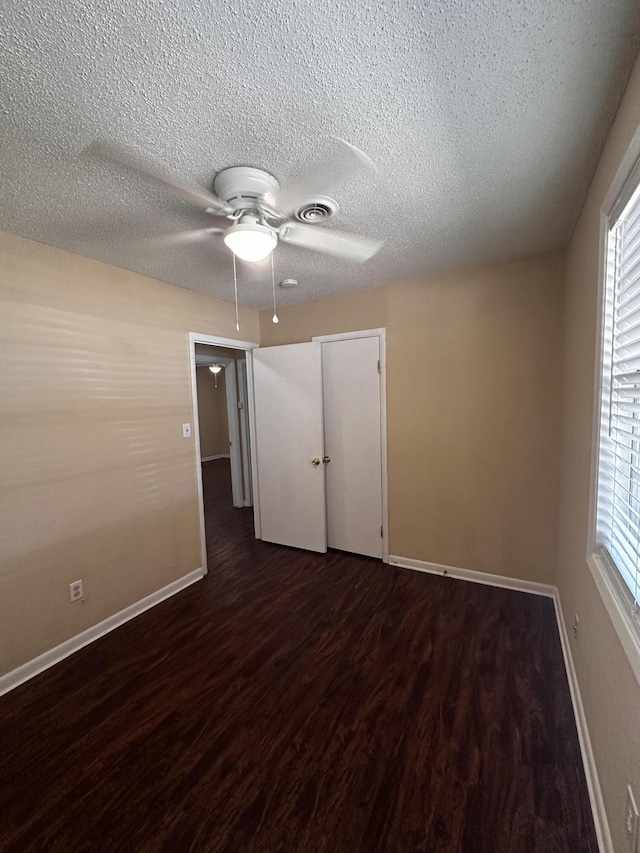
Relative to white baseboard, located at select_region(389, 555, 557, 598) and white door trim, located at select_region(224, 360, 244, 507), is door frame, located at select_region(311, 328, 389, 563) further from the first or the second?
white door trim, located at select_region(224, 360, 244, 507)

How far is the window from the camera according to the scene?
3.58 feet

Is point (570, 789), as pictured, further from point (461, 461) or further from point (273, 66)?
point (273, 66)

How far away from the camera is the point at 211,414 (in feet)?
28.3

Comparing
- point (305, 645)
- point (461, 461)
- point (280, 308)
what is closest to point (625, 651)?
point (305, 645)

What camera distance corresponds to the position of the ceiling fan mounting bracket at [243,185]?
1402mm

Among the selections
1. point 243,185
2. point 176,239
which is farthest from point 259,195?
point 176,239

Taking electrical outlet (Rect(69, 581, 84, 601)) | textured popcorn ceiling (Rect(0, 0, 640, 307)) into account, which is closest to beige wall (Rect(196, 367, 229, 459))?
electrical outlet (Rect(69, 581, 84, 601))

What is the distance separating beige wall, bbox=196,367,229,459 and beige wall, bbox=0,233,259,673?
550cm

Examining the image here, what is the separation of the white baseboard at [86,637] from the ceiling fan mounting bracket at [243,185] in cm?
262

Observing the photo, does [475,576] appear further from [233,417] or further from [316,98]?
[233,417]

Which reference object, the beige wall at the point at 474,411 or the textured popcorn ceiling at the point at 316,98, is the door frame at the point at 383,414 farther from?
the textured popcorn ceiling at the point at 316,98

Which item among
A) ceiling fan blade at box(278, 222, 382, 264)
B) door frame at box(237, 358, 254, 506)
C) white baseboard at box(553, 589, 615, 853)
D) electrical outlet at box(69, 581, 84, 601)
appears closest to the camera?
white baseboard at box(553, 589, 615, 853)

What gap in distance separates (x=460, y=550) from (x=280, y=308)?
8.96ft

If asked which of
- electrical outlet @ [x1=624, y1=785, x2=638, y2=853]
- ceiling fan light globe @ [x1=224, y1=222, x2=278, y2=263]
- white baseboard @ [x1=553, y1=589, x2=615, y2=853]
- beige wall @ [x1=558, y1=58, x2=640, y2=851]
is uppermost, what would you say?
ceiling fan light globe @ [x1=224, y1=222, x2=278, y2=263]
